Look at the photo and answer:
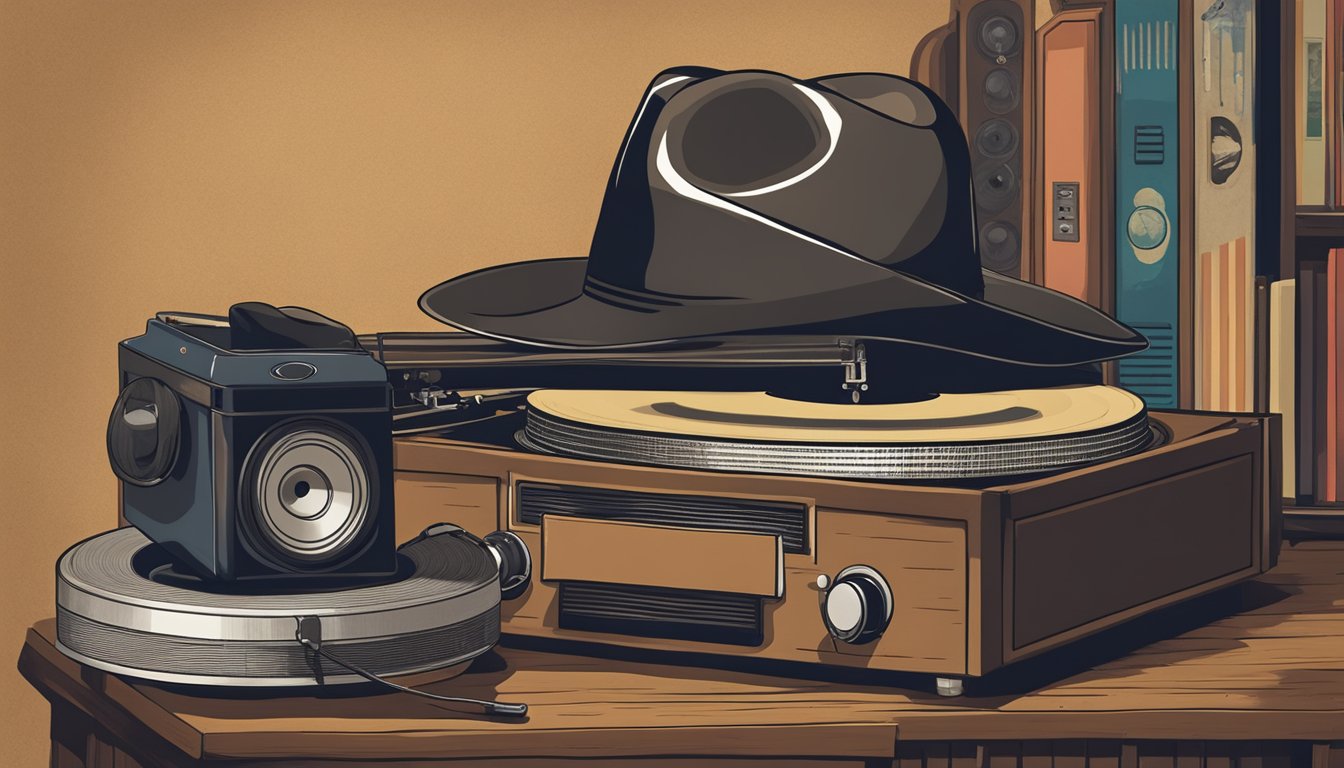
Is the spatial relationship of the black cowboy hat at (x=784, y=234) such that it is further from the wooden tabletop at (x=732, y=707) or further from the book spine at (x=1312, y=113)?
the book spine at (x=1312, y=113)

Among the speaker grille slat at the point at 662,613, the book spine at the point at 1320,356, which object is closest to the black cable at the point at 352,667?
the speaker grille slat at the point at 662,613

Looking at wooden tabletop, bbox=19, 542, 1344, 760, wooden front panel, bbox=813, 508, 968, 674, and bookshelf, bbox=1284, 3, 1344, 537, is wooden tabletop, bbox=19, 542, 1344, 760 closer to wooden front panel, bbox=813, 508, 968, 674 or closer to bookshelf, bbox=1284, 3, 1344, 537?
wooden front panel, bbox=813, 508, 968, 674

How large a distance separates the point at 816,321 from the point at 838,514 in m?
0.16

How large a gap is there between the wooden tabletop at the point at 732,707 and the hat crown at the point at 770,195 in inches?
11.0

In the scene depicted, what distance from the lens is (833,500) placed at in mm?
1149

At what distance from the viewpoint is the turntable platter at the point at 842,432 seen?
1167 mm

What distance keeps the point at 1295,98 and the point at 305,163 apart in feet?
3.15

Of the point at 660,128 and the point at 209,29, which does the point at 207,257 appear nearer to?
the point at 209,29

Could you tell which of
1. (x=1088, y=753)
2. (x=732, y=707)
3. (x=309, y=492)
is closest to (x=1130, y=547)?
(x=1088, y=753)

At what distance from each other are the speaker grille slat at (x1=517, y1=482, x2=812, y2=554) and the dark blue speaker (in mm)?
126

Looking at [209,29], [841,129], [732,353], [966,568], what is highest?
[209,29]

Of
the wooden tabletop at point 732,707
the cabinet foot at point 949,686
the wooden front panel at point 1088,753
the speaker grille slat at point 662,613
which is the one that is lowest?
the wooden front panel at point 1088,753

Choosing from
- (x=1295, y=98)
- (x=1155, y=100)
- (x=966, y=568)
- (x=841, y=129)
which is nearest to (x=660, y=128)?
(x=841, y=129)

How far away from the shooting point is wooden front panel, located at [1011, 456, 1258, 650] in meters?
1.15
